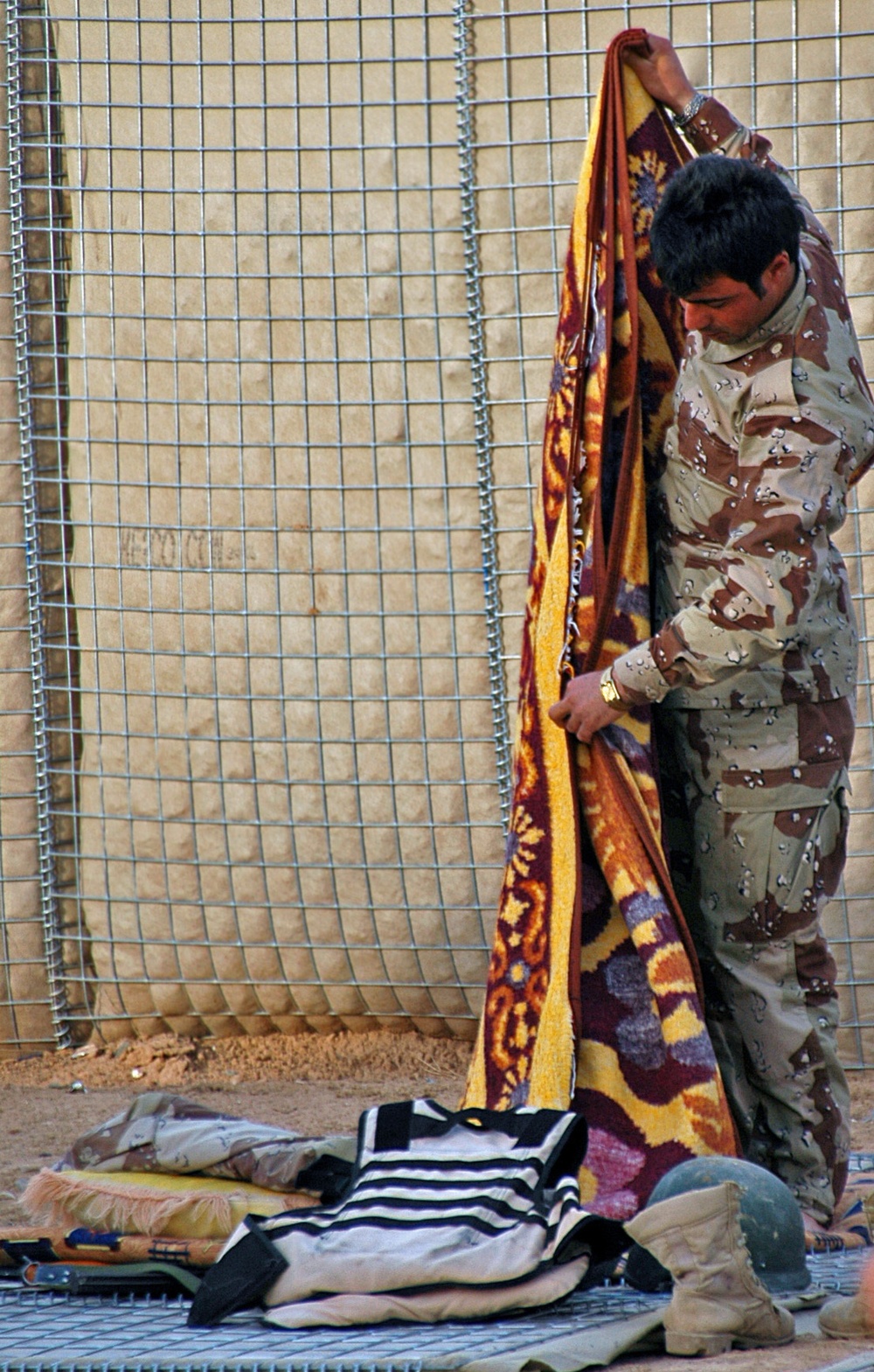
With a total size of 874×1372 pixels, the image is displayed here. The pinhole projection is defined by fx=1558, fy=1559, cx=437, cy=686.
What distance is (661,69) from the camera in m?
3.16

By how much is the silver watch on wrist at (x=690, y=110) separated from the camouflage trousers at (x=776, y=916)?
1.20m

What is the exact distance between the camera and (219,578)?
4652 mm

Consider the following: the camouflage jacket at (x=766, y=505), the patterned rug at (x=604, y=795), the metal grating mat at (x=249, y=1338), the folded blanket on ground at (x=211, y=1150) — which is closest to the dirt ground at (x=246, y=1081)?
the folded blanket on ground at (x=211, y=1150)

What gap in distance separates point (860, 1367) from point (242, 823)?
2925 millimetres

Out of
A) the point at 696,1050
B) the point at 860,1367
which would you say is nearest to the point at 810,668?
the point at 696,1050

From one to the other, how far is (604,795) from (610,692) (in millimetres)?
234

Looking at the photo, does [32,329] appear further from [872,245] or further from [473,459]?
Answer: [872,245]

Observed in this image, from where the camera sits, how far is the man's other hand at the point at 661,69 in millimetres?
3156

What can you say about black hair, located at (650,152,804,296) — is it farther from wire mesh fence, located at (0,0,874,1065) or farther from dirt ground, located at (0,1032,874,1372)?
dirt ground, located at (0,1032,874,1372)

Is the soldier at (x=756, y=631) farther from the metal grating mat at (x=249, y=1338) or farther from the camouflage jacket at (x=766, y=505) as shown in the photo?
→ the metal grating mat at (x=249, y=1338)

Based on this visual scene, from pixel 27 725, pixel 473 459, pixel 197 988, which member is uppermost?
pixel 473 459

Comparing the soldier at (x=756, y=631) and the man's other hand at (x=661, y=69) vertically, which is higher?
the man's other hand at (x=661, y=69)

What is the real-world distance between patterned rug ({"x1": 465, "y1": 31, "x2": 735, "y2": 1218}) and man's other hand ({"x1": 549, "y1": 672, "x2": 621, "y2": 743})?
4 centimetres

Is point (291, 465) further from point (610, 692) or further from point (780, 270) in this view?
point (780, 270)
